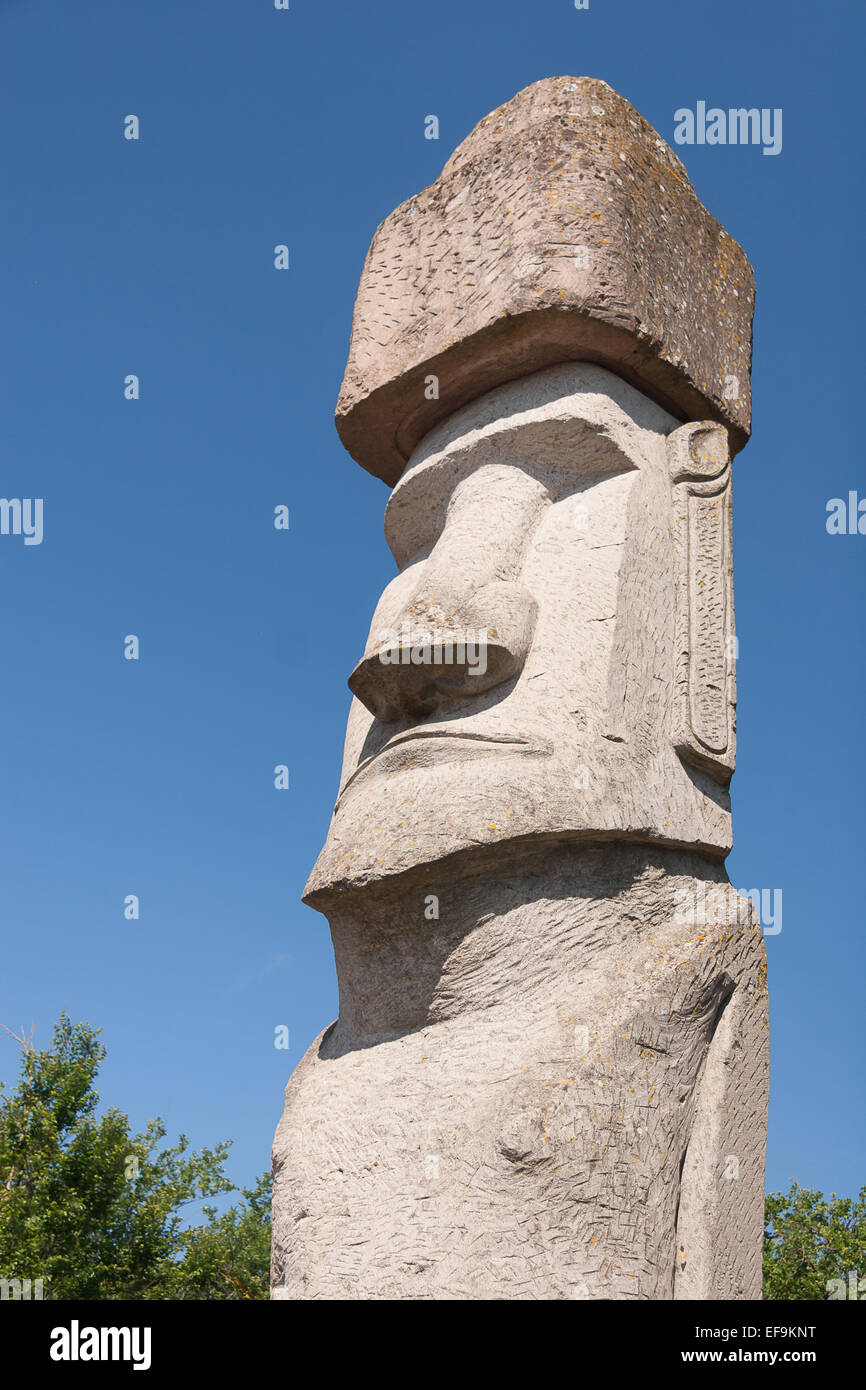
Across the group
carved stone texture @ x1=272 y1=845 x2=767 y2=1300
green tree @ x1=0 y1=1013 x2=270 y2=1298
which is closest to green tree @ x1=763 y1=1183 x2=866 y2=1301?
green tree @ x1=0 y1=1013 x2=270 y2=1298

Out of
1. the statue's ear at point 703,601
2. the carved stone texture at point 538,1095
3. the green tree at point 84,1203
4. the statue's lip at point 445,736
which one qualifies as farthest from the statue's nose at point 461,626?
the green tree at point 84,1203

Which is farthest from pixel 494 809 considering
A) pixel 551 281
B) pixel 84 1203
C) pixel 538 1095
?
pixel 84 1203

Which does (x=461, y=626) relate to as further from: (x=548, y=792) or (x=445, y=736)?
(x=548, y=792)

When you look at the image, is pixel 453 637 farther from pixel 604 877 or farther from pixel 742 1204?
pixel 742 1204

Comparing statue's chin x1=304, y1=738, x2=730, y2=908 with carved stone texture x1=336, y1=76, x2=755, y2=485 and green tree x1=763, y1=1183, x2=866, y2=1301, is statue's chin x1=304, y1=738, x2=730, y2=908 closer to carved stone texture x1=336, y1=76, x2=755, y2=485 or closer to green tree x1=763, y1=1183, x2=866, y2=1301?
carved stone texture x1=336, y1=76, x2=755, y2=485

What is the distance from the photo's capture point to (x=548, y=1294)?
10.4ft

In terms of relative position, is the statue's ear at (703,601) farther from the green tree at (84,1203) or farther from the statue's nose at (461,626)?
the green tree at (84,1203)

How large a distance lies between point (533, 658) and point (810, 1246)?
15.5 metres

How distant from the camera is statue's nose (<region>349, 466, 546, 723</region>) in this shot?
4.05m

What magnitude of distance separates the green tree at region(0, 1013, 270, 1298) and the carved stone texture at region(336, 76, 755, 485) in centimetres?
1170

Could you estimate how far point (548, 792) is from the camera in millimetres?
3711

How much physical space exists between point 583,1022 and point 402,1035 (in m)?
0.63

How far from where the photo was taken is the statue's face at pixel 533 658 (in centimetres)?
376
